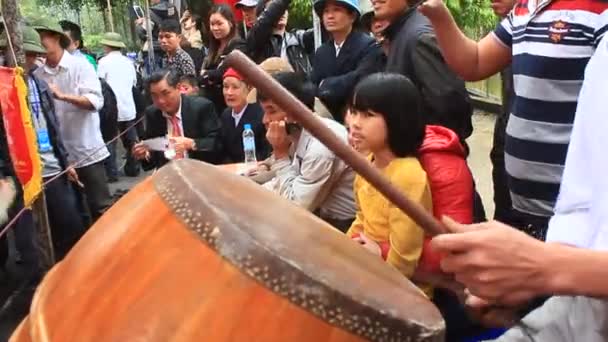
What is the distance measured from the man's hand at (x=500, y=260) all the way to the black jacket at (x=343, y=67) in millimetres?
2587

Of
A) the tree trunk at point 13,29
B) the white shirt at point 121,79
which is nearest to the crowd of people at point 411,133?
the tree trunk at point 13,29

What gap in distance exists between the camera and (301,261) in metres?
1.23

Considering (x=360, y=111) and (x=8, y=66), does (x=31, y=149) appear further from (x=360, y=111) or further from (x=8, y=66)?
(x=360, y=111)

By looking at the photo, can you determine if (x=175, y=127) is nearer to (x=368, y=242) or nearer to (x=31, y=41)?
(x=31, y=41)

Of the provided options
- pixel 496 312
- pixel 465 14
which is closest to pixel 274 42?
pixel 496 312

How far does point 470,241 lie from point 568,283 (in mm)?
155

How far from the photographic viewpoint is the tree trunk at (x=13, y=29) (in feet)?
11.3

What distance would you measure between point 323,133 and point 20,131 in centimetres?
260

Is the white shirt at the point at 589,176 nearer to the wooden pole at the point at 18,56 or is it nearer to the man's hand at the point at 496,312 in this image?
the man's hand at the point at 496,312

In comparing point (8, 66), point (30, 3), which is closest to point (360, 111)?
point (8, 66)

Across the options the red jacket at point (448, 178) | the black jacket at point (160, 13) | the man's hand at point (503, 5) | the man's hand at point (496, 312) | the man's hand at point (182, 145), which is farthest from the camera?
the black jacket at point (160, 13)

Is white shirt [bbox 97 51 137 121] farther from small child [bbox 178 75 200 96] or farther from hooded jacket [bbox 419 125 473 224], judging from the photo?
hooded jacket [bbox 419 125 473 224]

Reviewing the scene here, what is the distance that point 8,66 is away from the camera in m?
3.65

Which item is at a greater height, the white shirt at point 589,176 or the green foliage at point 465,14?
the white shirt at point 589,176
